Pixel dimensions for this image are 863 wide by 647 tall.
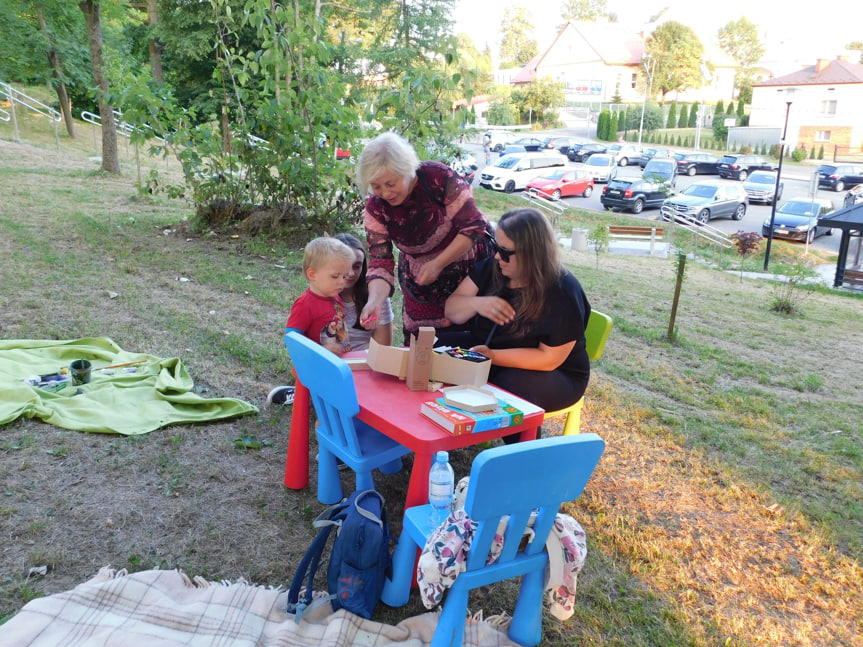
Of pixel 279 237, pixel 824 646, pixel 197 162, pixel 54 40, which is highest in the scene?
pixel 54 40

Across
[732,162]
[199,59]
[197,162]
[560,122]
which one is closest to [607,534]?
[197,162]

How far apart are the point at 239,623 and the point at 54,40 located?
1939 centimetres

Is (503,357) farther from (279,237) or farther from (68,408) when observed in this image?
(279,237)

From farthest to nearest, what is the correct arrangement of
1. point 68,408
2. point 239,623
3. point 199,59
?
1. point 199,59
2. point 68,408
3. point 239,623

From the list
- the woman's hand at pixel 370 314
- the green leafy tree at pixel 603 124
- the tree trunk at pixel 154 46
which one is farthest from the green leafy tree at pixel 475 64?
the tree trunk at pixel 154 46

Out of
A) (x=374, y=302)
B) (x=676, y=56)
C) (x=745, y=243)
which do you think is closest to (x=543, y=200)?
(x=745, y=243)

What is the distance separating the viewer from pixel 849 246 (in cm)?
1546

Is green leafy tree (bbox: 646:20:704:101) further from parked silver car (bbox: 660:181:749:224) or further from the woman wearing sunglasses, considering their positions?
the woman wearing sunglasses

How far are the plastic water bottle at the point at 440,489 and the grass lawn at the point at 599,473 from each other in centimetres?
43

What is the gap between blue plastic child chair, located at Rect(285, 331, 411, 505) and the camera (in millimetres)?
2367

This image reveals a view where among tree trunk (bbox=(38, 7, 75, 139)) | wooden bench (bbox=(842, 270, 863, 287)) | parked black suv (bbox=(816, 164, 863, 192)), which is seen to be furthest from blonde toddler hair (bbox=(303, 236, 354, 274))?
parked black suv (bbox=(816, 164, 863, 192))

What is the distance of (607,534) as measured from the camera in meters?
2.88

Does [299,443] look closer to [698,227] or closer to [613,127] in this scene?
[698,227]

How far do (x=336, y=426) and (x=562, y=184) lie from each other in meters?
22.3
